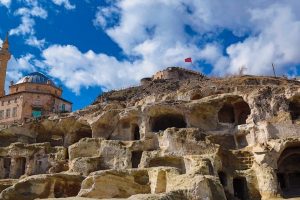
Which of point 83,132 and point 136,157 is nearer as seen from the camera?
point 136,157

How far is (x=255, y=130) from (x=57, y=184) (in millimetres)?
16422

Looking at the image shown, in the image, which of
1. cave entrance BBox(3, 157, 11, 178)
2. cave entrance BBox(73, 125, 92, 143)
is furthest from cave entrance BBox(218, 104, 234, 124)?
cave entrance BBox(3, 157, 11, 178)

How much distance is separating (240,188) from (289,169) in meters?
7.36

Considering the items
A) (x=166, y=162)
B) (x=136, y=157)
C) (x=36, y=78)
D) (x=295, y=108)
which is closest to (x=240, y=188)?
(x=166, y=162)

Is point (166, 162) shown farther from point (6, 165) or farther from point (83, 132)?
point (6, 165)

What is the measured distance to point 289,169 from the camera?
31.5 metres

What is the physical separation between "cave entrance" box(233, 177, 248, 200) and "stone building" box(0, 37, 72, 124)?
33.3 metres

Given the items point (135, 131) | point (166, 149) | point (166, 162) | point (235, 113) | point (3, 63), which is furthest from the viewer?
point (3, 63)

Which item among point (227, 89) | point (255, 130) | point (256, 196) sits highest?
point (227, 89)

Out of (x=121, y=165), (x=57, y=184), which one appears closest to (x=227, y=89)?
(x=121, y=165)

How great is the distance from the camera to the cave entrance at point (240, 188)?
84.1 ft

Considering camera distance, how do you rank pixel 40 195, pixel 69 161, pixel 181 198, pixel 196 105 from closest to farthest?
pixel 181 198 → pixel 40 195 → pixel 69 161 → pixel 196 105

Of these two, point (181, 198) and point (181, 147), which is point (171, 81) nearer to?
point (181, 147)

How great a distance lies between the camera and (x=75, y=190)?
22984 millimetres
